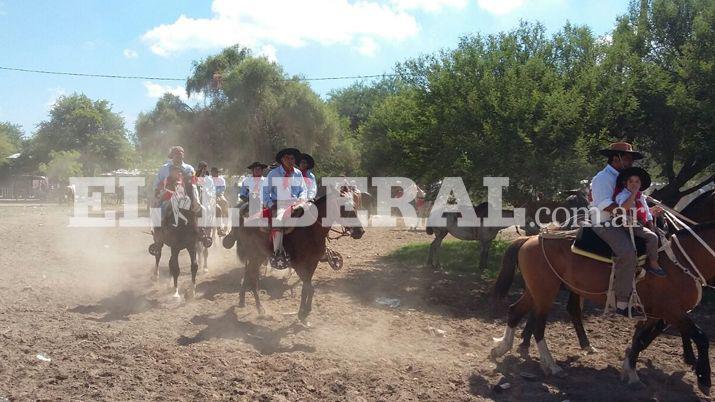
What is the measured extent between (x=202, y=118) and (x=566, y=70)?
24172 mm

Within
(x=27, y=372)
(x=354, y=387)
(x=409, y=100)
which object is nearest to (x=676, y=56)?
(x=409, y=100)

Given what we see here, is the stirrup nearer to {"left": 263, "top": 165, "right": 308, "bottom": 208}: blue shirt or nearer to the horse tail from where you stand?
{"left": 263, "top": 165, "right": 308, "bottom": 208}: blue shirt

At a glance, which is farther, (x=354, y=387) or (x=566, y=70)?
(x=566, y=70)

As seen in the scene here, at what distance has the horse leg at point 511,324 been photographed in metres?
7.23

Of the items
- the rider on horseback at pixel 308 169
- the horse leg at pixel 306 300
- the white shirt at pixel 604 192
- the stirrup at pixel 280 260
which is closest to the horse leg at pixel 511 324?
the white shirt at pixel 604 192

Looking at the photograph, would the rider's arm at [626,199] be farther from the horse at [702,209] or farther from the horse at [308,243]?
the horse at [308,243]

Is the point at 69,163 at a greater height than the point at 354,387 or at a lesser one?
greater

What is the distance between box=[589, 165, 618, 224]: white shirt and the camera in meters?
6.44

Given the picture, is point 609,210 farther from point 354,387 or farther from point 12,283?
point 12,283

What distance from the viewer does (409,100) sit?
582 inches

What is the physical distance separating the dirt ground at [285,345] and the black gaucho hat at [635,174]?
2.24 meters

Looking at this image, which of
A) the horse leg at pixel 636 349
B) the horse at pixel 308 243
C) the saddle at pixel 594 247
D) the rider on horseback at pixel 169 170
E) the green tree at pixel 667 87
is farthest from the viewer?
the green tree at pixel 667 87

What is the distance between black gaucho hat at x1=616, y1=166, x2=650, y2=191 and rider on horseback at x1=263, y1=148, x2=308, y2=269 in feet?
14.5

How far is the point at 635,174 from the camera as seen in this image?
6227mm
